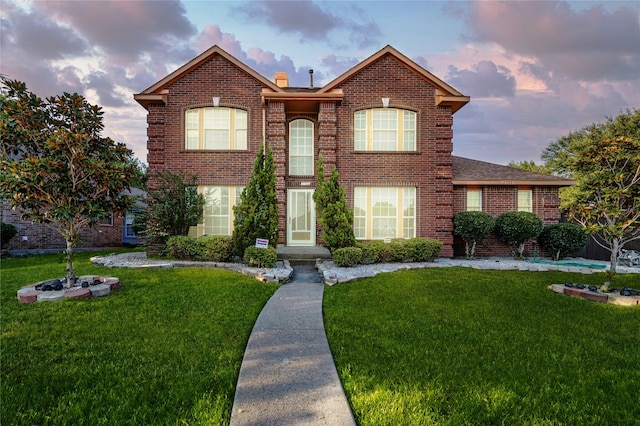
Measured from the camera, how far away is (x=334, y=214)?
1083 centimetres

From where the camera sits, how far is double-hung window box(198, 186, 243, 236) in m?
13.4

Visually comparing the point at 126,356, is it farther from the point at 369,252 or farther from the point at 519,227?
the point at 519,227

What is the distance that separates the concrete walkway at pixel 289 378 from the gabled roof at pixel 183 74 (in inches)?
408

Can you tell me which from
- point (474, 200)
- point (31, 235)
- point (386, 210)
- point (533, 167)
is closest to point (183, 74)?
point (386, 210)

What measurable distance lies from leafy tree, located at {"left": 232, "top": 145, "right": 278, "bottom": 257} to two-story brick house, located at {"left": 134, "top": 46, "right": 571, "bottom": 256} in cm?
252

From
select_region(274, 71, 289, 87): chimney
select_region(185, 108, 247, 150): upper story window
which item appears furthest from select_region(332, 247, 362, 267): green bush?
select_region(274, 71, 289, 87): chimney

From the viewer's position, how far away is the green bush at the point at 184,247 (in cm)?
1103

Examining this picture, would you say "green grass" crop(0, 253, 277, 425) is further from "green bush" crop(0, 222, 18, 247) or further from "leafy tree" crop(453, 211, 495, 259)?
"green bush" crop(0, 222, 18, 247)

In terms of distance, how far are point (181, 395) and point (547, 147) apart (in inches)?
1654

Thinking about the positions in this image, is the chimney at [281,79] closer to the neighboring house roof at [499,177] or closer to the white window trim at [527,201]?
the neighboring house roof at [499,177]

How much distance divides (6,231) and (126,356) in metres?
15.3

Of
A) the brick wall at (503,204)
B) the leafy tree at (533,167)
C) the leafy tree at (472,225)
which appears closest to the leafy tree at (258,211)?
the leafy tree at (472,225)

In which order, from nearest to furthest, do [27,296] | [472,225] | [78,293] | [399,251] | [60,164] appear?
[27,296] < [78,293] < [60,164] < [399,251] < [472,225]

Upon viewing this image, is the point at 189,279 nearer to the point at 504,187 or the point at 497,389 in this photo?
the point at 497,389
